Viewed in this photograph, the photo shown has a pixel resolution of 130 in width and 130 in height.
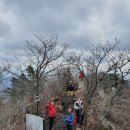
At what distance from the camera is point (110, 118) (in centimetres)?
3303

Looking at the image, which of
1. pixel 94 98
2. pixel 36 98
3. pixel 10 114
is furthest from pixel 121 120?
pixel 10 114

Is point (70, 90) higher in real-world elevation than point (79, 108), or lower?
higher

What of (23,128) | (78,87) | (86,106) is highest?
(78,87)

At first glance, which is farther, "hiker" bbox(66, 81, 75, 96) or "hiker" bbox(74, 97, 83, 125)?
"hiker" bbox(66, 81, 75, 96)

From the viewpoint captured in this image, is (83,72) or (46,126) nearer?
(46,126)

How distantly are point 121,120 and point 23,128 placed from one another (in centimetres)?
1212

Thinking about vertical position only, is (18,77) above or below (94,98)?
above

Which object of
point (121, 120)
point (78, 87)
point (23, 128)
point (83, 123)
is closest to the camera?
point (23, 128)

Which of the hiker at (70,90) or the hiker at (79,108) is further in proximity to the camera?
the hiker at (70,90)

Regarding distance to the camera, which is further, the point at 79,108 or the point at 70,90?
the point at 70,90

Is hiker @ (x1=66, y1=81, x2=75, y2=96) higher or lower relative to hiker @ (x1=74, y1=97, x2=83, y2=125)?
higher

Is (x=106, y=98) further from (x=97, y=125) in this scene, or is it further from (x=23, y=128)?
(x=23, y=128)

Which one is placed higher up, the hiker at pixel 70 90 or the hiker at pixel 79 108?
the hiker at pixel 70 90

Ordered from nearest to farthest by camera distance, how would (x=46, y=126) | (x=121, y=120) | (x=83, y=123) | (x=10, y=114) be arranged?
(x=10, y=114) < (x=46, y=126) < (x=83, y=123) < (x=121, y=120)
